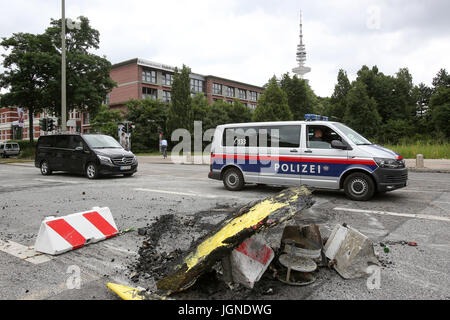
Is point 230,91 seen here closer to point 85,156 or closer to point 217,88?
point 217,88

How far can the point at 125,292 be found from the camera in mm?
2752

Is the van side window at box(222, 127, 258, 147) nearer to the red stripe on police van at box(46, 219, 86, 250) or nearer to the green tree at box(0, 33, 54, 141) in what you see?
the red stripe on police van at box(46, 219, 86, 250)

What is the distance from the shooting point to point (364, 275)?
10.3ft

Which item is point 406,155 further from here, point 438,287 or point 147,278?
point 147,278

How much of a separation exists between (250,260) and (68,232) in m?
2.56

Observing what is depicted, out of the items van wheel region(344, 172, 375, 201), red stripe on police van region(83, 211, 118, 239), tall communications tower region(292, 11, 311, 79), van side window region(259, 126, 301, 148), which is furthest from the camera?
tall communications tower region(292, 11, 311, 79)

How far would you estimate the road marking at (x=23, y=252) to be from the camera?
3738 millimetres

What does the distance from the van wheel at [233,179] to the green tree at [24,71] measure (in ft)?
93.5

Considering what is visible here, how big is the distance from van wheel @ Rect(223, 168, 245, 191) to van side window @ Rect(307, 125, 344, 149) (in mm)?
2219

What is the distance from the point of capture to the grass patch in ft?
66.6

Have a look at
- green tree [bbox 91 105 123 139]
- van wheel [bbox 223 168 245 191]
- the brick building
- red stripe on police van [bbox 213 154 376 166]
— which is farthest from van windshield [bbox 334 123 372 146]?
the brick building

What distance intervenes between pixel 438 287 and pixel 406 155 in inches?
807

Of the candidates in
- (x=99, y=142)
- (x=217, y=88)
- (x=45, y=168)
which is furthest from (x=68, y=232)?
(x=217, y=88)
